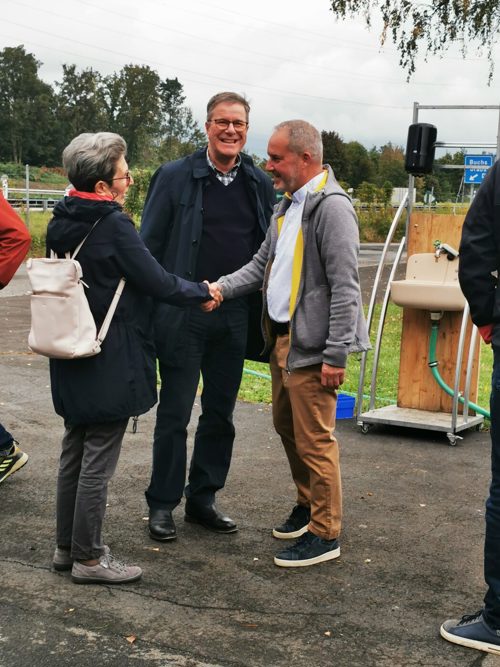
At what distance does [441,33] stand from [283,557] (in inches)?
553

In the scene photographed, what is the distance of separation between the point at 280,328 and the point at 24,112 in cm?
9530

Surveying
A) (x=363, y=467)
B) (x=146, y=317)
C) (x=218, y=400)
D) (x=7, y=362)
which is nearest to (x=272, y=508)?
(x=218, y=400)

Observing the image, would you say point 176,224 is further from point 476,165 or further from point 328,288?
point 476,165

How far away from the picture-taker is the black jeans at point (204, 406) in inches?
183

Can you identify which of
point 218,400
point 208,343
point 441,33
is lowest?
point 218,400

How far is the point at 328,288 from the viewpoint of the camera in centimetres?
417

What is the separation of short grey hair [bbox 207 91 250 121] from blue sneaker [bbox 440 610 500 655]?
262cm

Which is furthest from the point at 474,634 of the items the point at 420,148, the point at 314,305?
the point at 420,148

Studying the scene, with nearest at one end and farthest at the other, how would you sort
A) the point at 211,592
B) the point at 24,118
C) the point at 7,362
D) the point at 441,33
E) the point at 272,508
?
the point at 211,592 → the point at 272,508 → the point at 7,362 → the point at 441,33 → the point at 24,118

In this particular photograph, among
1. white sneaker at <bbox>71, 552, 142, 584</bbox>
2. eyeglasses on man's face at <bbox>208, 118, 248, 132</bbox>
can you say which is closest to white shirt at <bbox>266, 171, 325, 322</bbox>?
eyeglasses on man's face at <bbox>208, 118, 248, 132</bbox>

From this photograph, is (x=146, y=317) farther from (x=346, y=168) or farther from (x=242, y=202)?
(x=346, y=168)

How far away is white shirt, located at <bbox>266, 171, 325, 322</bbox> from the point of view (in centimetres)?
426

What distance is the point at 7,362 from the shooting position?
9336 mm

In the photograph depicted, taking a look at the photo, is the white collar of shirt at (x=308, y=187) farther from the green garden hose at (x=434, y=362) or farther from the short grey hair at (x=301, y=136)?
the green garden hose at (x=434, y=362)
